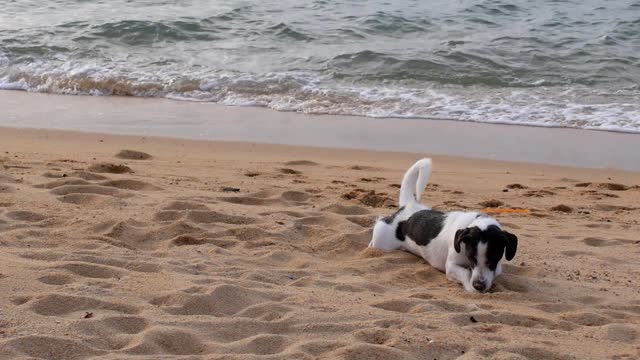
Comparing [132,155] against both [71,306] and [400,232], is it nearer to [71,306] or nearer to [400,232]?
[400,232]

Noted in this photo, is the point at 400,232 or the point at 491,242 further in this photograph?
the point at 400,232

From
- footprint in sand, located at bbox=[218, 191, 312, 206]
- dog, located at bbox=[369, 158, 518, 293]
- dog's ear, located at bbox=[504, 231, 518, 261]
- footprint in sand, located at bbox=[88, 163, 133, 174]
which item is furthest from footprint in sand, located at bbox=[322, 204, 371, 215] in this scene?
footprint in sand, located at bbox=[88, 163, 133, 174]

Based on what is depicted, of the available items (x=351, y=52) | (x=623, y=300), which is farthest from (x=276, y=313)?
(x=351, y=52)

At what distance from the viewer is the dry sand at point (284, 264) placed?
403 centimetres

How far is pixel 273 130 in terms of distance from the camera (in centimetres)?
1019

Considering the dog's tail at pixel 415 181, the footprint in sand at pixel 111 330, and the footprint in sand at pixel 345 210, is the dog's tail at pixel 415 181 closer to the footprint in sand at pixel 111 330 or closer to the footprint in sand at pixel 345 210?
the footprint in sand at pixel 345 210

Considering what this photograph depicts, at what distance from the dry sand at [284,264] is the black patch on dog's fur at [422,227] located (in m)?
0.15

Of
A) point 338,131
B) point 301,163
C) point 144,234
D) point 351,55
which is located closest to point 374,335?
point 144,234

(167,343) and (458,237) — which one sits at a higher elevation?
(458,237)

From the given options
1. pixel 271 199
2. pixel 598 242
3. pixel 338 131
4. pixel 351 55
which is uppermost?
pixel 351 55

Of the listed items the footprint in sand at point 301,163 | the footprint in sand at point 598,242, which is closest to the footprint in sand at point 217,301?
the footprint in sand at point 598,242

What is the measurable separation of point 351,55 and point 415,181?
8143 mm

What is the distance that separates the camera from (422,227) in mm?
Answer: 5703

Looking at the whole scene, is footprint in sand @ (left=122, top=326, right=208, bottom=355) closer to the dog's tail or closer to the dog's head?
the dog's head
